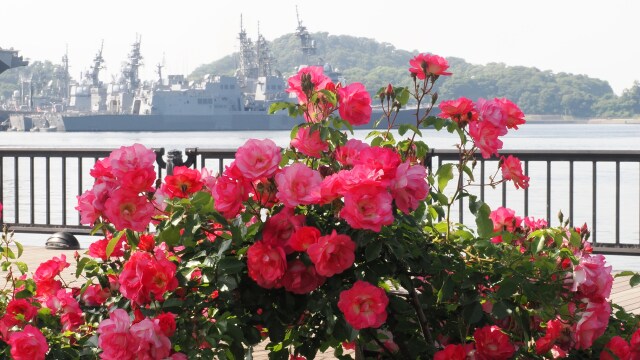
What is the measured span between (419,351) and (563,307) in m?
0.41

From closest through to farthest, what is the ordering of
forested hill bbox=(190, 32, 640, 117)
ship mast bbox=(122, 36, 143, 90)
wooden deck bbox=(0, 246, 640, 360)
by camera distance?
wooden deck bbox=(0, 246, 640, 360), forested hill bbox=(190, 32, 640, 117), ship mast bbox=(122, 36, 143, 90)

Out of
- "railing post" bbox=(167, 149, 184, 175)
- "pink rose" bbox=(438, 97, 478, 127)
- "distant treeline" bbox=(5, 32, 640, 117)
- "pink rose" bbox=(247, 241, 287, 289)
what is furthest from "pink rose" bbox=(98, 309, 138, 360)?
"distant treeline" bbox=(5, 32, 640, 117)

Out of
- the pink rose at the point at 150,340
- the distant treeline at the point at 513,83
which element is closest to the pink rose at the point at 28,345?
the pink rose at the point at 150,340

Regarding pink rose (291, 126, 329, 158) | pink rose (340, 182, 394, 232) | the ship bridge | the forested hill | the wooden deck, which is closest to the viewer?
pink rose (340, 182, 394, 232)

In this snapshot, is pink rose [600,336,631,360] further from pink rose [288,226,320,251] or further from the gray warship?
the gray warship

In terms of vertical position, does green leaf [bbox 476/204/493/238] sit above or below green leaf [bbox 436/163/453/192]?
below

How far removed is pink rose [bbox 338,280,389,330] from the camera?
7.98 feet

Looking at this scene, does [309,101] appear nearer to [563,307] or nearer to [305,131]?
[305,131]

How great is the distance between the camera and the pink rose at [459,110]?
2837 mm

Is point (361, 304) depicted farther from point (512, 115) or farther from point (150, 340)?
point (512, 115)

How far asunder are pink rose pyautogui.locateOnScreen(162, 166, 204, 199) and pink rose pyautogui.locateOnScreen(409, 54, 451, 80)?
69 centimetres

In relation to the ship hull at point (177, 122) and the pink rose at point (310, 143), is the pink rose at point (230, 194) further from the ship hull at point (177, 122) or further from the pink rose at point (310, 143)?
the ship hull at point (177, 122)

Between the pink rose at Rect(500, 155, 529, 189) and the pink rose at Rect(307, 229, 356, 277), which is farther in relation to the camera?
the pink rose at Rect(500, 155, 529, 189)

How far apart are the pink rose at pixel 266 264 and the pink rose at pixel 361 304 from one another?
0.17 meters
